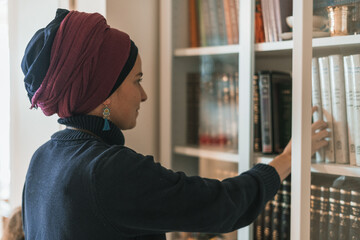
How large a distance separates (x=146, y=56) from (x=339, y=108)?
69 centimetres

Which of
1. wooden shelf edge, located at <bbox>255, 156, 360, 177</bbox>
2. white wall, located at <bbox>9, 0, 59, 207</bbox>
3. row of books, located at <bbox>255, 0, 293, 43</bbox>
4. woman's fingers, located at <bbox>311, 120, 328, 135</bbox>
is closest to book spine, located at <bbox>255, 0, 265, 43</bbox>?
row of books, located at <bbox>255, 0, 293, 43</bbox>

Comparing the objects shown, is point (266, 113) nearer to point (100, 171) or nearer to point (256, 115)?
point (256, 115)

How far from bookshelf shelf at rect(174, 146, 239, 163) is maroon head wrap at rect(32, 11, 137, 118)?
53 cm

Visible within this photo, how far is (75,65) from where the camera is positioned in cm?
86

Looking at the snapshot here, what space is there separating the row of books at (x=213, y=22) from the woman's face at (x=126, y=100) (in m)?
0.45

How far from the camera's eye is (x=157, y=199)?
0.80 meters

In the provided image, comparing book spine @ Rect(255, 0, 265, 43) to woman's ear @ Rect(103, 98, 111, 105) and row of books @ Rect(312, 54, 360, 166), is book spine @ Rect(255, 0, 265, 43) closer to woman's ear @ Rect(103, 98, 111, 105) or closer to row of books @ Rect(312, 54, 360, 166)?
row of books @ Rect(312, 54, 360, 166)

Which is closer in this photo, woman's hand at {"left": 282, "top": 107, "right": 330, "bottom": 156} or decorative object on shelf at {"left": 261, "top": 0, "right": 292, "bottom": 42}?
woman's hand at {"left": 282, "top": 107, "right": 330, "bottom": 156}

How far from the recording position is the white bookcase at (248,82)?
3.31 feet

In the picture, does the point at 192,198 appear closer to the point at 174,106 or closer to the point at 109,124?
the point at 109,124

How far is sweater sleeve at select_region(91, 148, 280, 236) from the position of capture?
2.60 ft

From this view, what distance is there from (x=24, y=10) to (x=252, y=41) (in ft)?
2.61

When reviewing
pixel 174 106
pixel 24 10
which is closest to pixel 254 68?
pixel 174 106

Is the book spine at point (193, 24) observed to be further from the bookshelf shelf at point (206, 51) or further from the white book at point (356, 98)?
the white book at point (356, 98)
